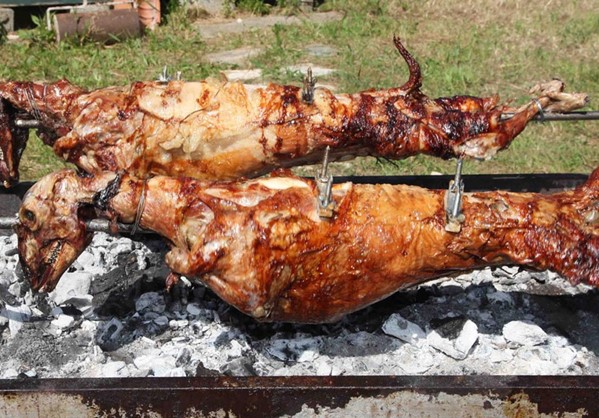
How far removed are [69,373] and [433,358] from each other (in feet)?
5.46

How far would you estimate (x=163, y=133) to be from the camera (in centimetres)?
400

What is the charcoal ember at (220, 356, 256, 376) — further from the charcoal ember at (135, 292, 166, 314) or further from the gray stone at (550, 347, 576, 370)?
the gray stone at (550, 347, 576, 370)

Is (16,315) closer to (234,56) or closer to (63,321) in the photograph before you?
(63,321)

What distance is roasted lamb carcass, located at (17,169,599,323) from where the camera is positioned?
334 cm

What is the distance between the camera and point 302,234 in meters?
3.39

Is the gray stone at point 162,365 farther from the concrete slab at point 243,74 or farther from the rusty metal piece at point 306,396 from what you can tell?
the concrete slab at point 243,74

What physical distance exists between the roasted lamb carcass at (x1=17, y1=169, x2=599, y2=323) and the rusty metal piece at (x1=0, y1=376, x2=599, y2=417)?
402mm

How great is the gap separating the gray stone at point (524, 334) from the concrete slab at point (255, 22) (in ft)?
19.3

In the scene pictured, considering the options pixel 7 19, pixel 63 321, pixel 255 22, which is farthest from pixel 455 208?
pixel 7 19

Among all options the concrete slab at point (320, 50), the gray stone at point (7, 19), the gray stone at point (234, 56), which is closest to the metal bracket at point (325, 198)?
the gray stone at point (234, 56)

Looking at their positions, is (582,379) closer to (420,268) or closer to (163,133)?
(420,268)

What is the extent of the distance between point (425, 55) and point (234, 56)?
1.95 metres

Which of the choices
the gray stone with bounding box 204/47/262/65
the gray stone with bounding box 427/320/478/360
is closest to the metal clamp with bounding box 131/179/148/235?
the gray stone with bounding box 427/320/478/360

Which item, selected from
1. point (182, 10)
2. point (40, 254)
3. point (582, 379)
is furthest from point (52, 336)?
point (182, 10)
